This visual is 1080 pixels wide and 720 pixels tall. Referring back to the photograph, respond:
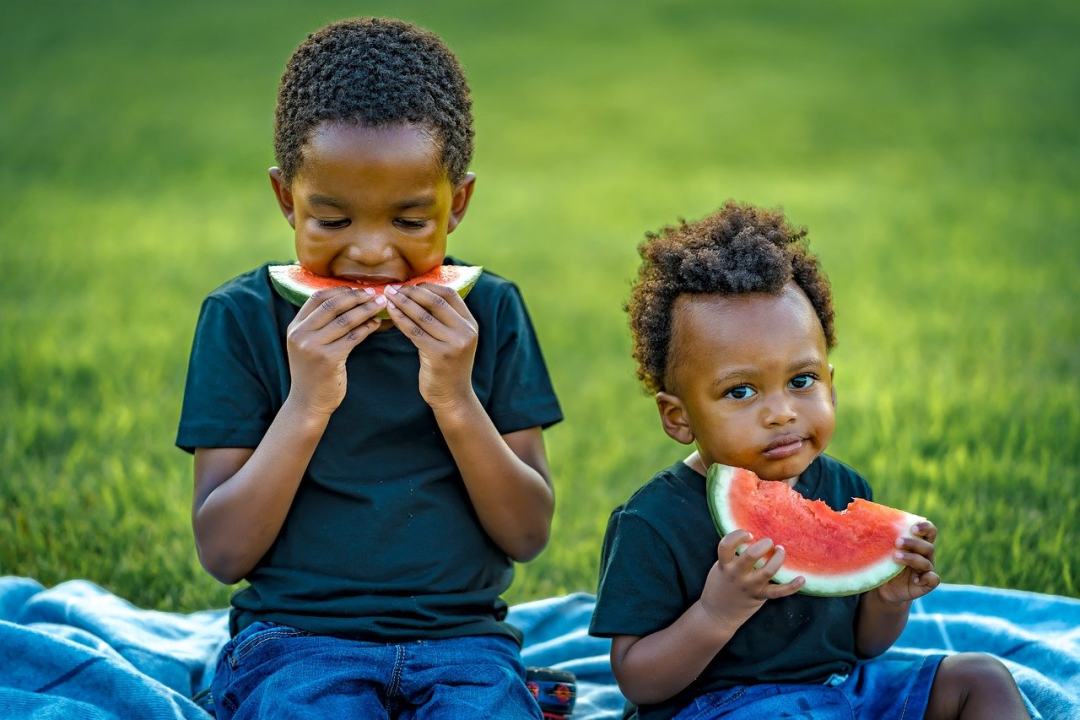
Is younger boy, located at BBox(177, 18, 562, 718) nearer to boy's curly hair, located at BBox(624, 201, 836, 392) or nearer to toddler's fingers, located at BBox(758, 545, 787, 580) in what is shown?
boy's curly hair, located at BBox(624, 201, 836, 392)

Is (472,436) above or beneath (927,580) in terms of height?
above

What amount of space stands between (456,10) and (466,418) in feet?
56.9

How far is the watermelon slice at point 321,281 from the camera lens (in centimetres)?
328

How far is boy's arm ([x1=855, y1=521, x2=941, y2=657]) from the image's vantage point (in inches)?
120

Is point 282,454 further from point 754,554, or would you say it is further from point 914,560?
point 914,560

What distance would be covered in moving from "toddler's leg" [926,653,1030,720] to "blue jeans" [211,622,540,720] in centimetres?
97

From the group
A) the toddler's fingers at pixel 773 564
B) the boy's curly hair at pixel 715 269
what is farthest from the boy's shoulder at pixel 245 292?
the toddler's fingers at pixel 773 564

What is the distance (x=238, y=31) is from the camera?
18.5 meters

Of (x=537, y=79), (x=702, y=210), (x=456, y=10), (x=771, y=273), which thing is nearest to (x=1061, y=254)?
(x=702, y=210)

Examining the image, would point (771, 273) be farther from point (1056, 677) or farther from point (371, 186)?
point (1056, 677)

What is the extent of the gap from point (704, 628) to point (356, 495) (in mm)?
936

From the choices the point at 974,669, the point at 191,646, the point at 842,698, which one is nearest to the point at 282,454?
the point at 191,646

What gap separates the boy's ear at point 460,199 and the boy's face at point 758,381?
67cm

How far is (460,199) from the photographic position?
11.6 feet
